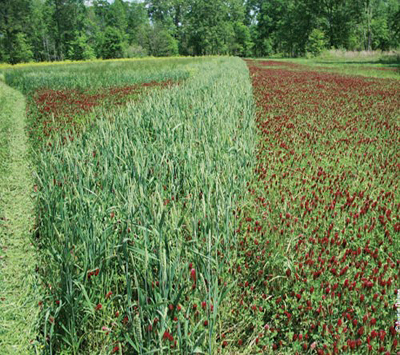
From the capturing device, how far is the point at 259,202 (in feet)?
12.6

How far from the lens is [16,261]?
340cm

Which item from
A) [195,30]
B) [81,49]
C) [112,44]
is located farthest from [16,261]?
[195,30]

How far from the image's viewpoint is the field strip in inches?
95.3

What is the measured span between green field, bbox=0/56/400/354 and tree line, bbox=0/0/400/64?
49108 mm

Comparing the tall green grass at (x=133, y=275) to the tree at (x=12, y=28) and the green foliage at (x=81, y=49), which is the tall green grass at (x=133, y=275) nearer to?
the tree at (x=12, y=28)

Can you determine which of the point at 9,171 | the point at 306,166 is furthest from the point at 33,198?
the point at 306,166

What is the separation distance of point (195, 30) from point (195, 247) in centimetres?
8747

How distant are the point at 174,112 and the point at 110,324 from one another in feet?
11.6

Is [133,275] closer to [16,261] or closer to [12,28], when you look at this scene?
[16,261]

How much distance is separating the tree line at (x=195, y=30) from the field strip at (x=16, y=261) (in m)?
50.6

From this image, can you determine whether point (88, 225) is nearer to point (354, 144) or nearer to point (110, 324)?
point (110, 324)

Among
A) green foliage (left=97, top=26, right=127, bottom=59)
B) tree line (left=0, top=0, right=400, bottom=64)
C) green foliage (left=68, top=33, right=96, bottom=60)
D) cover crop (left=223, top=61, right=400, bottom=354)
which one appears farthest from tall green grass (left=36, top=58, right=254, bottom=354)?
green foliage (left=68, top=33, right=96, bottom=60)

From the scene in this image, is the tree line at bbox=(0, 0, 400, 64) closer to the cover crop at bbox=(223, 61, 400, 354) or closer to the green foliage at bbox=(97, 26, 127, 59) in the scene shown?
the green foliage at bbox=(97, 26, 127, 59)

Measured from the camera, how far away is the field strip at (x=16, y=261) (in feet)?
7.94
